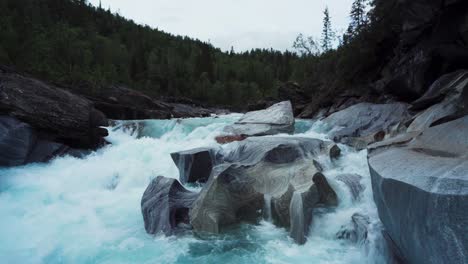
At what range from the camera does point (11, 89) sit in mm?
12516

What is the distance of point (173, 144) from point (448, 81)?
11532 millimetres

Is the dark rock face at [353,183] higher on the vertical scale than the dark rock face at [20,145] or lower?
lower

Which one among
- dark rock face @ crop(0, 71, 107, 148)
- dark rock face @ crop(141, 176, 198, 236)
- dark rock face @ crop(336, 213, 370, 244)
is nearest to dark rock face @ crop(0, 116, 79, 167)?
dark rock face @ crop(0, 71, 107, 148)

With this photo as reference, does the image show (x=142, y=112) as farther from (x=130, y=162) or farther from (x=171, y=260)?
(x=171, y=260)

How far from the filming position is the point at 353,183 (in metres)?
7.61

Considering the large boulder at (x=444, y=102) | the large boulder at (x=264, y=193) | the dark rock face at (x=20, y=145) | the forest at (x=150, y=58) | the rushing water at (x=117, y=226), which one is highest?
the forest at (x=150, y=58)

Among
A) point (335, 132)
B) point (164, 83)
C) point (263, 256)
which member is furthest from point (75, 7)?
point (263, 256)

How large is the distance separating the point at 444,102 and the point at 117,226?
9955 mm

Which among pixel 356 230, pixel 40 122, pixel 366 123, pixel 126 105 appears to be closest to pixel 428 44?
pixel 366 123

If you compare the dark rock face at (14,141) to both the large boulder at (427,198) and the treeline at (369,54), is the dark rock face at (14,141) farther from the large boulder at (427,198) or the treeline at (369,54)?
the treeline at (369,54)

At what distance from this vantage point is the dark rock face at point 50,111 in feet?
40.1

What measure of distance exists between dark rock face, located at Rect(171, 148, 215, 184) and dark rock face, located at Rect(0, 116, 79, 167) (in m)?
6.40

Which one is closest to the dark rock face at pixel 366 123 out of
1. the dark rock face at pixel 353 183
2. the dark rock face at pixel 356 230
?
the dark rock face at pixel 353 183

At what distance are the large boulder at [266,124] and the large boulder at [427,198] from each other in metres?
9.21
